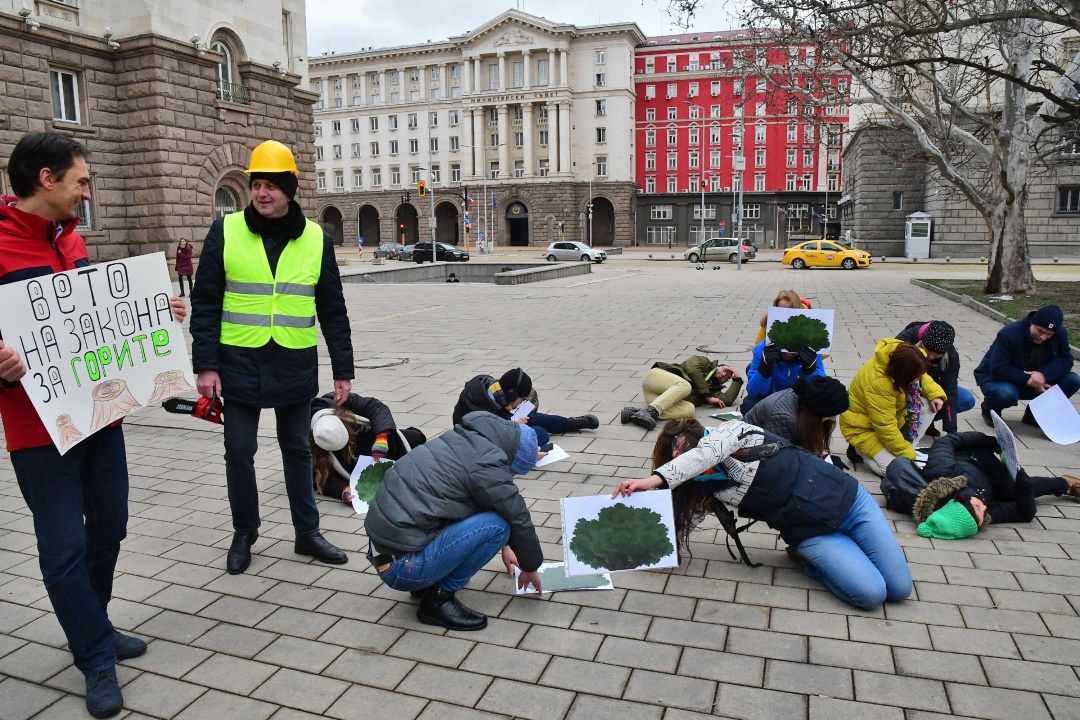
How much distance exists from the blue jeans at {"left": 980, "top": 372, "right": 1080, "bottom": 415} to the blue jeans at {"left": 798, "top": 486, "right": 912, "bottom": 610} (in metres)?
3.94

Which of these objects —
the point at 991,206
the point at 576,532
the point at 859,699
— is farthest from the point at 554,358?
the point at 991,206

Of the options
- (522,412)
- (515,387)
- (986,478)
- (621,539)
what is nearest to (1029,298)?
(986,478)

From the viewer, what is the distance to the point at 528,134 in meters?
77.6

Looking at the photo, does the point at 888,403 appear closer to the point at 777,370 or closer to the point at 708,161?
the point at 777,370

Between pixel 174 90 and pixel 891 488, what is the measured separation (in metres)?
24.6

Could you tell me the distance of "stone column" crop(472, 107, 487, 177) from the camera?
3105 inches

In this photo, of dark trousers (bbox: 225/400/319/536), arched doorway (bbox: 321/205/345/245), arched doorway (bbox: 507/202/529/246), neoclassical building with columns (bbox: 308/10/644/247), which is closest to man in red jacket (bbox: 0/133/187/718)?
dark trousers (bbox: 225/400/319/536)

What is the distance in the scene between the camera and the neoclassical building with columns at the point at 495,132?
Answer: 2995 inches

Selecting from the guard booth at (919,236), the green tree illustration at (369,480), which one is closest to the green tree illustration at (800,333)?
the green tree illustration at (369,480)

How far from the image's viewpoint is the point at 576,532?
409 cm

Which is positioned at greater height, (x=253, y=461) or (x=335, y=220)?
(x=335, y=220)

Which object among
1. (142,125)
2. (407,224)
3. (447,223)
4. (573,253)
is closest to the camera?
(142,125)

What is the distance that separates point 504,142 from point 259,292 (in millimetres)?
77450

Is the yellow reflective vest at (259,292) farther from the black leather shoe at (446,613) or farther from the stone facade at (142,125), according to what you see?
the stone facade at (142,125)
